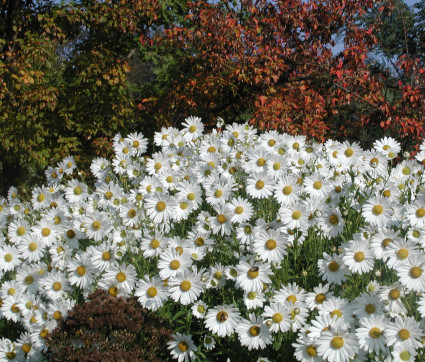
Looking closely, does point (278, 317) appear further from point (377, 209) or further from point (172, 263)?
point (377, 209)

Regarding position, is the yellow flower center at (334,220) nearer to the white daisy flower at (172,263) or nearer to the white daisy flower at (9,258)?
the white daisy flower at (172,263)

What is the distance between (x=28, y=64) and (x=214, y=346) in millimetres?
4445

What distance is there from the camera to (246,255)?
2529 millimetres

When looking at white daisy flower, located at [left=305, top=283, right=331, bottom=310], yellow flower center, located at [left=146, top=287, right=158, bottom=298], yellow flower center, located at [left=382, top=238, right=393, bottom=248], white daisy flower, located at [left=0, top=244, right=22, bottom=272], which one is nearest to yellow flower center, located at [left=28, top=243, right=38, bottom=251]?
white daisy flower, located at [left=0, top=244, right=22, bottom=272]

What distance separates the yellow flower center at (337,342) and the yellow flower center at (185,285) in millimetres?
798

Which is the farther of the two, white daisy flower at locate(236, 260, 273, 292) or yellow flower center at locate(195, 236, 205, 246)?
yellow flower center at locate(195, 236, 205, 246)

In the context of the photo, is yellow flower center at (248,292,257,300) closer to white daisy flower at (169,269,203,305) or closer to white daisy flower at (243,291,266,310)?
white daisy flower at (243,291,266,310)

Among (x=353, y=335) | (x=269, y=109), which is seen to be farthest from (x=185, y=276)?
(x=269, y=109)

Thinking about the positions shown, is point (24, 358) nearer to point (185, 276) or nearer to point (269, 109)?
point (185, 276)

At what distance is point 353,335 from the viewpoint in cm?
190

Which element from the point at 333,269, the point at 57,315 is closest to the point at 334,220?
the point at 333,269

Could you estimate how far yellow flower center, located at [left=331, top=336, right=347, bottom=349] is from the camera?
189cm

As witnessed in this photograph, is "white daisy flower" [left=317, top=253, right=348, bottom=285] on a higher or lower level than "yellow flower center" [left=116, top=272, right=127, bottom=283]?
higher

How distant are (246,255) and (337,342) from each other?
76 cm
